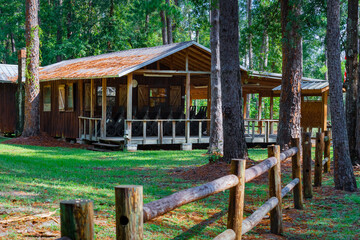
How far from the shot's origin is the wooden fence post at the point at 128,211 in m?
2.77

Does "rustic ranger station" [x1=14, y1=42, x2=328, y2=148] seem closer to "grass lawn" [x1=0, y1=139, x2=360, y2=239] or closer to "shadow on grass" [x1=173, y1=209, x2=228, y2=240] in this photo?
"grass lawn" [x1=0, y1=139, x2=360, y2=239]

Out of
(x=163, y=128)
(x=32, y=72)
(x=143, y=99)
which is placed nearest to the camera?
(x=163, y=128)

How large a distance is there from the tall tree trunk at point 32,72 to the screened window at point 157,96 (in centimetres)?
572

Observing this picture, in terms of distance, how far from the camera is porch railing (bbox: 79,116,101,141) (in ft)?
64.9

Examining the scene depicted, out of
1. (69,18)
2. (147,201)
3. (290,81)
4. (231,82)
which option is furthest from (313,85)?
(69,18)

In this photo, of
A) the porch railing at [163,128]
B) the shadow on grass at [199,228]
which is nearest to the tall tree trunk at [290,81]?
the porch railing at [163,128]

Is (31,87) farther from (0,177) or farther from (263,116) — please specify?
(263,116)

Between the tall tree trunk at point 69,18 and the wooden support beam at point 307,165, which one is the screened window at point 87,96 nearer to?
the wooden support beam at point 307,165

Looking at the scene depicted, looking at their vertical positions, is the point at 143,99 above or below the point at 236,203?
above

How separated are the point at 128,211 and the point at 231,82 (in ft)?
28.1

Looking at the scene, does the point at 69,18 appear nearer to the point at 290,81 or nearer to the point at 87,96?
the point at 87,96

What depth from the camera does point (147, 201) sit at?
752 centimetres

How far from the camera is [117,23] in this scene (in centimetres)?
3734

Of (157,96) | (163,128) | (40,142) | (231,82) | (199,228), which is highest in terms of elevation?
(157,96)
